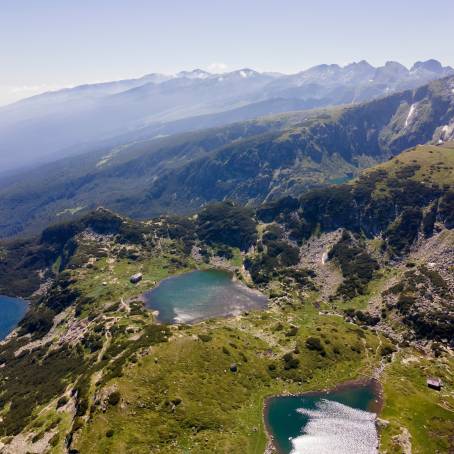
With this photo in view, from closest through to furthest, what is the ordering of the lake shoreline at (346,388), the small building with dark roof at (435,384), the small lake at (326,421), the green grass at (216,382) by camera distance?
the green grass at (216,382), the small lake at (326,421), the lake shoreline at (346,388), the small building with dark roof at (435,384)

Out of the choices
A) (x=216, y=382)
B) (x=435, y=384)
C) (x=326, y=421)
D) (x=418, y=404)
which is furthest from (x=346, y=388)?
(x=216, y=382)

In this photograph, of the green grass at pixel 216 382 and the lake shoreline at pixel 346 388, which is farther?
the lake shoreline at pixel 346 388

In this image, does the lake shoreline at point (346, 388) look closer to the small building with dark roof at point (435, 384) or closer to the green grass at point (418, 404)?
the green grass at point (418, 404)

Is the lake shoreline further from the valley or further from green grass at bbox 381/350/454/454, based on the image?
green grass at bbox 381/350/454/454

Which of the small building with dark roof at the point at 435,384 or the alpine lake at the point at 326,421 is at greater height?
the alpine lake at the point at 326,421

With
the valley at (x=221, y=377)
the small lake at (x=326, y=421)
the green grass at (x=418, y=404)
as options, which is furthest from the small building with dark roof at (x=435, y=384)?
the small lake at (x=326, y=421)

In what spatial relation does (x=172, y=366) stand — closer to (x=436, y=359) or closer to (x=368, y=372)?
(x=368, y=372)

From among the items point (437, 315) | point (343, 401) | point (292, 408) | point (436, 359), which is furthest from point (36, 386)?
point (437, 315)

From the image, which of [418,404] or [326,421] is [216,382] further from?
[418,404]
